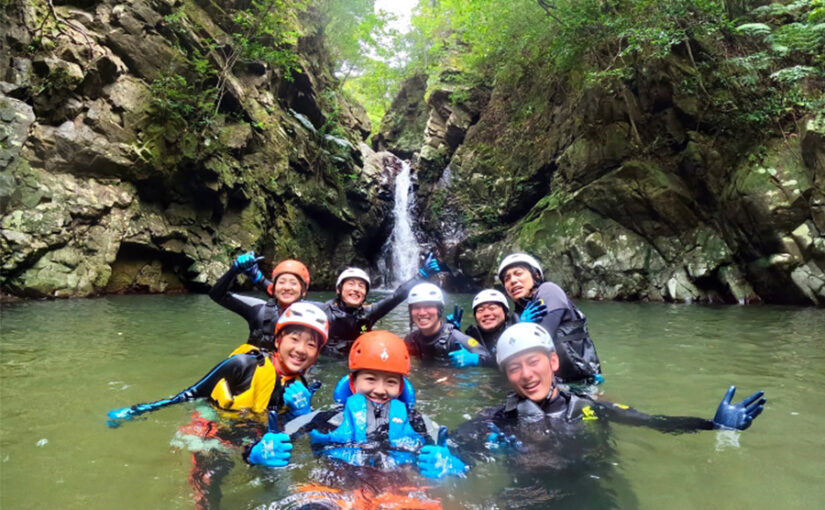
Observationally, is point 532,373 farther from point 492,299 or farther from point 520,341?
point 492,299

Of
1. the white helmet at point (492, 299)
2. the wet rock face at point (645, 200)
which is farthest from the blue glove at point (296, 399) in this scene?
the wet rock face at point (645, 200)

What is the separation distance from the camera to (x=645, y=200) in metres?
14.9

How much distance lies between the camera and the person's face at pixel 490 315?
20.1ft

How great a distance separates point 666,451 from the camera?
3.30m

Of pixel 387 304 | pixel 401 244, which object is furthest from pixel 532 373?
pixel 401 244

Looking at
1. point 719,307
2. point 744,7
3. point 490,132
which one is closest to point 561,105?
point 490,132

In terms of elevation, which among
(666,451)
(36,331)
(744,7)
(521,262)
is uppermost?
(744,7)

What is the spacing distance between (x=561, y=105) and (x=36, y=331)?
57.4 ft

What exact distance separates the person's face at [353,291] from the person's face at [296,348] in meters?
2.48

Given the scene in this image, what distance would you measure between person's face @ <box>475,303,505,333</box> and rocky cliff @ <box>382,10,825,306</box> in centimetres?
1023

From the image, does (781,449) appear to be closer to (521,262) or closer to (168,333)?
(521,262)

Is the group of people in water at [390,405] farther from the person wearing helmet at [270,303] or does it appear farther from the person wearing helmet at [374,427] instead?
the person wearing helmet at [270,303]

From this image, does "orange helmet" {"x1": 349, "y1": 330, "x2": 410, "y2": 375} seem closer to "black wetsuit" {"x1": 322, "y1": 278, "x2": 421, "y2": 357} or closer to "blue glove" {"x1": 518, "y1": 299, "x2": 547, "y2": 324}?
"blue glove" {"x1": 518, "y1": 299, "x2": 547, "y2": 324}

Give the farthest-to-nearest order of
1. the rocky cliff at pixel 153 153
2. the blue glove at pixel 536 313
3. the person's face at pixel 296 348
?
the rocky cliff at pixel 153 153 → the blue glove at pixel 536 313 → the person's face at pixel 296 348
